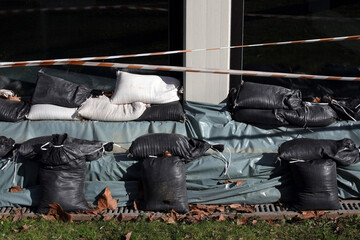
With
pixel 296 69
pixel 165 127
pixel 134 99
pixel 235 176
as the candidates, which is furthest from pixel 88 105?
pixel 296 69

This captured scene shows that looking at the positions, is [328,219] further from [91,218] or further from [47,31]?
[47,31]

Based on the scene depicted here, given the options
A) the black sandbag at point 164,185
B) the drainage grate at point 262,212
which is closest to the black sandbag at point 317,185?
the drainage grate at point 262,212

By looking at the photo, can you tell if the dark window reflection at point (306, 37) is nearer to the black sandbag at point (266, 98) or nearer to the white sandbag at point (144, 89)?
the black sandbag at point (266, 98)

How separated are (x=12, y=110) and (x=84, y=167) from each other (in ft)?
5.66

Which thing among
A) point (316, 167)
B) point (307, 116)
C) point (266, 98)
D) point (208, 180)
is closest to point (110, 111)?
point (208, 180)

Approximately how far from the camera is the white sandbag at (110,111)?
7.20 m

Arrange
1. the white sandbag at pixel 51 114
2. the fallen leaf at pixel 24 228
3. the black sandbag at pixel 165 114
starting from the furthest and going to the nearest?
1. the white sandbag at pixel 51 114
2. the black sandbag at pixel 165 114
3. the fallen leaf at pixel 24 228

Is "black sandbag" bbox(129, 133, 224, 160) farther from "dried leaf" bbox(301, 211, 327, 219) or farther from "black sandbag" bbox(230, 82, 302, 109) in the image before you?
"dried leaf" bbox(301, 211, 327, 219)

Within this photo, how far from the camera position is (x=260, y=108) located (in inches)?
278

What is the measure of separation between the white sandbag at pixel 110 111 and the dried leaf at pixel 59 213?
61.5 inches

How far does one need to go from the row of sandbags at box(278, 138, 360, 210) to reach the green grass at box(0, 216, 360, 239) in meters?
0.25

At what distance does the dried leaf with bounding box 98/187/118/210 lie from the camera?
20.5ft

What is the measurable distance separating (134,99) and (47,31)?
1809 mm

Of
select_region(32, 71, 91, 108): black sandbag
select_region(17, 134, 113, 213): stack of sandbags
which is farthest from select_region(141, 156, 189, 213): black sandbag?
select_region(32, 71, 91, 108): black sandbag
